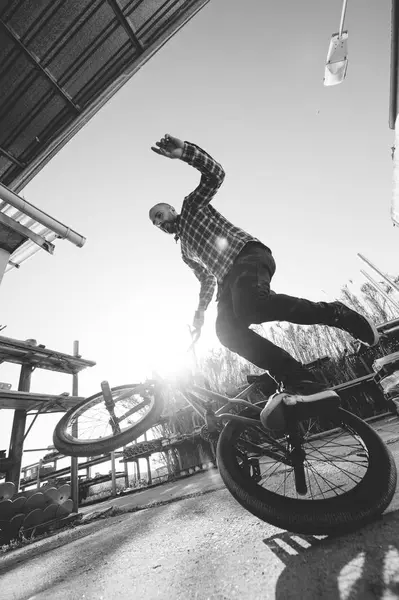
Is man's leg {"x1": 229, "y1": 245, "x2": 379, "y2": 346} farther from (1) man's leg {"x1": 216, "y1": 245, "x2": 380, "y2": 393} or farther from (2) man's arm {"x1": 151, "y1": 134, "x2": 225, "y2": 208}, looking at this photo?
(2) man's arm {"x1": 151, "y1": 134, "x2": 225, "y2": 208}

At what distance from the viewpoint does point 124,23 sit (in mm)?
5293

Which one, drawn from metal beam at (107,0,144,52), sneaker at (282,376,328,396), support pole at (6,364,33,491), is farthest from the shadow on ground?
support pole at (6,364,33,491)

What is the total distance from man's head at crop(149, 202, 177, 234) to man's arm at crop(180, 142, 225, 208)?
0.28 m

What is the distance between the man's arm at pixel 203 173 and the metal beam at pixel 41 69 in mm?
4993

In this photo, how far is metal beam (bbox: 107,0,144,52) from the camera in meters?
4.95

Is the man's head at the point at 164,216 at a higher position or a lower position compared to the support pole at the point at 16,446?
higher

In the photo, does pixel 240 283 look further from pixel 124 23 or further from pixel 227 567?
pixel 124 23

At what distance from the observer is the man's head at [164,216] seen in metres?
2.75

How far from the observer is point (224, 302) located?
235 cm

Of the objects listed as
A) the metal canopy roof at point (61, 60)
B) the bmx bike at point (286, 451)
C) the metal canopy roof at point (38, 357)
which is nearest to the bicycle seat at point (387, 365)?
the bmx bike at point (286, 451)

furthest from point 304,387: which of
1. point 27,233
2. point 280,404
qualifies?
point 27,233

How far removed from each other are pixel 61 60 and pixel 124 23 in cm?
144

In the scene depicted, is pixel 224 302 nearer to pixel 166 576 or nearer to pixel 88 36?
pixel 166 576

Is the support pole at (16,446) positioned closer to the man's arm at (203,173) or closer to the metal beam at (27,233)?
the metal beam at (27,233)
